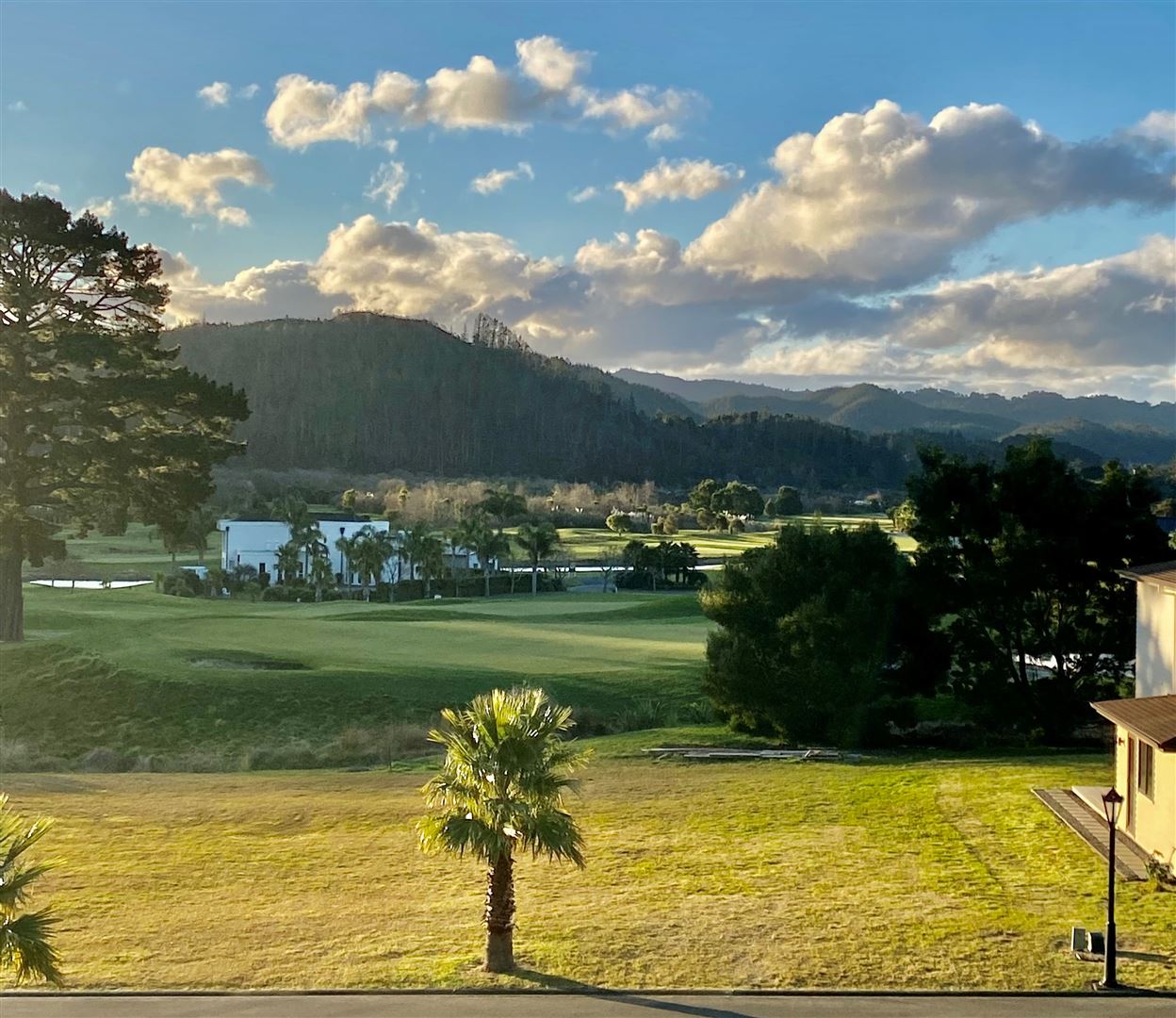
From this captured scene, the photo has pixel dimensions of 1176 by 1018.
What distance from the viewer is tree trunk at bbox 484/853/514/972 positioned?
498 inches

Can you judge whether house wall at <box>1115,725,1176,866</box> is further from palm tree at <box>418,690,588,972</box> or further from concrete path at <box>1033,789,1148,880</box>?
palm tree at <box>418,690,588,972</box>

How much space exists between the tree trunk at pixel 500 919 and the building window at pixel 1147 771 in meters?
10.4

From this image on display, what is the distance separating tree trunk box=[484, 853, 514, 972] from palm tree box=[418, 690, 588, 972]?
1cm

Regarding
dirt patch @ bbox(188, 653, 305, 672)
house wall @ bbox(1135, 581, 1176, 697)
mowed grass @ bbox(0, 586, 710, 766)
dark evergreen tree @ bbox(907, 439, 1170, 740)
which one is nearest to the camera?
house wall @ bbox(1135, 581, 1176, 697)

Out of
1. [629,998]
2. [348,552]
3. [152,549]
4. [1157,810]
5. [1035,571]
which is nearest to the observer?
[629,998]

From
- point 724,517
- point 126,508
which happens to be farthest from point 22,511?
point 724,517

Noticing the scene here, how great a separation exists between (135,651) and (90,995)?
80.6ft

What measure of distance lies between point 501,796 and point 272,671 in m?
22.4

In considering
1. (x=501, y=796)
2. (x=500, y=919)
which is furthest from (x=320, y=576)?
(x=501, y=796)

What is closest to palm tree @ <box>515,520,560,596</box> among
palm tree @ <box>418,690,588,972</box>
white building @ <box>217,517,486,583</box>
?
white building @ <box>217,517,486,583</box>

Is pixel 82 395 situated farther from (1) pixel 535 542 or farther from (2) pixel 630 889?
(1) pixel 535 542

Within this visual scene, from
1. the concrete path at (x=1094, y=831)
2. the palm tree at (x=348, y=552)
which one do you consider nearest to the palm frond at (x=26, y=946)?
the concrete path at (x=1094, y=831)

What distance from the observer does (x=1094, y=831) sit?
1795 cm

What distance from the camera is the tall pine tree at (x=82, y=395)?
35.3 m
